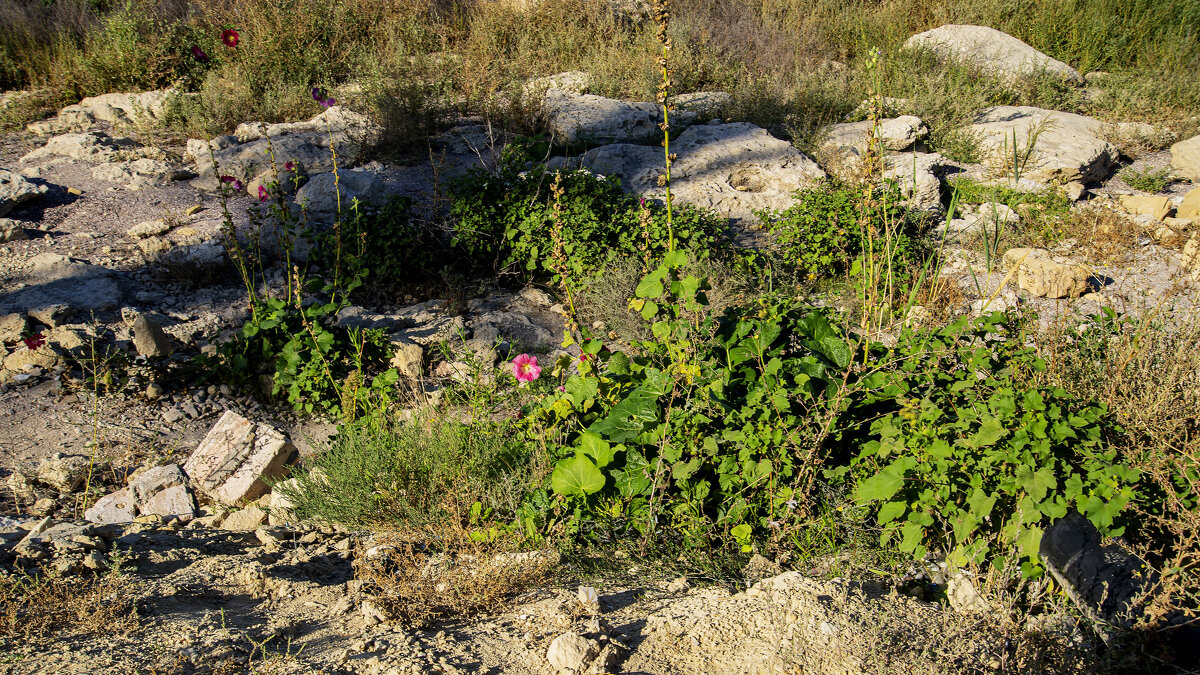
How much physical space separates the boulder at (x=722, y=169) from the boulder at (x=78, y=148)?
13.0 ft

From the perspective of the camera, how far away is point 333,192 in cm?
583

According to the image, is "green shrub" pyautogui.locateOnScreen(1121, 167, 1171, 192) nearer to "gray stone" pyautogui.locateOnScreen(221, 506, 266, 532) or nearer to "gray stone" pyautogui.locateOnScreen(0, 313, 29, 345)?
"gray stone" pyautogui.locateOnScreen(221, 506, 266, 532)

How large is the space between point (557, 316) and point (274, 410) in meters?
1.84

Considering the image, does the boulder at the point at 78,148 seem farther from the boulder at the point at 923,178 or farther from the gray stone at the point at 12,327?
the boulder at the point at 923,178

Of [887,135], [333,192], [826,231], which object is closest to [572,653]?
[826,231]

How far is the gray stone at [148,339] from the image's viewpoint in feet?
13.6

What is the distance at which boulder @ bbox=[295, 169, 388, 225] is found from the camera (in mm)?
5699

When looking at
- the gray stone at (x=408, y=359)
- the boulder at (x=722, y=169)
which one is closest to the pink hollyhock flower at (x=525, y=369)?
the gray stone at (x=408, y=359)

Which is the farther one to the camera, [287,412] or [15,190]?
[15,190]

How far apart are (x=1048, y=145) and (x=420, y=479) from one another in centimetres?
679

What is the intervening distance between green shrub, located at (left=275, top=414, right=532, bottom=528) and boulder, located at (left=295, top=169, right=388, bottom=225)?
3.06 m

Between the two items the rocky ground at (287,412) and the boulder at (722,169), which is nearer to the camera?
the rocky ground at (287,412)

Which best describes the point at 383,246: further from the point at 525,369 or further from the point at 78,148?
the point at 78,148

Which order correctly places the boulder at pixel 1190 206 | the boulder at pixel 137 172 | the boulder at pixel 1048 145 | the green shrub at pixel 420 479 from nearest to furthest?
the green shrub at pixel 420 479 → the boulder at pixel 1190 206 → the boulder at pixel 137 172 → the boulder at pixel 1048 145
